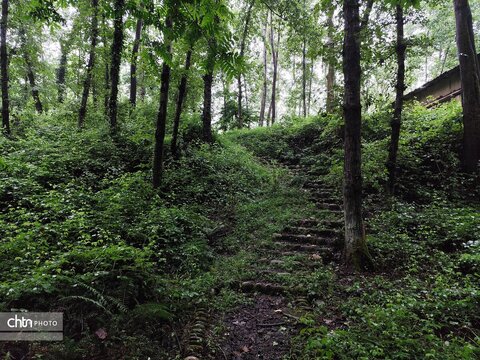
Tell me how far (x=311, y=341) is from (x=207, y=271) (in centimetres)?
260

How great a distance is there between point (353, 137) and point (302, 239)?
2.49m

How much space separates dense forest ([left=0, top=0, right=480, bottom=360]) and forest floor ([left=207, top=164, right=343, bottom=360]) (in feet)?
0.09

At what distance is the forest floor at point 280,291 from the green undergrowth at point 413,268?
0.90ft

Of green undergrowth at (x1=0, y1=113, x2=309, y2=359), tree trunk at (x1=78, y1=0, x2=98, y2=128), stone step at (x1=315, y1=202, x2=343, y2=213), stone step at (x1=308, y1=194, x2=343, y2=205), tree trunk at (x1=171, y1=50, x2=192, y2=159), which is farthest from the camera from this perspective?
tree trunk at (x1=78, y1=0, x2=98, y2=128)

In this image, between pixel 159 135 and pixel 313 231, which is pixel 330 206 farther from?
pixel 159 135

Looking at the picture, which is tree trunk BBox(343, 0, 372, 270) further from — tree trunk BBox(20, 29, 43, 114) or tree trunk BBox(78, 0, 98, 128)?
tree trunk BBox(20, 29, 43, 114)

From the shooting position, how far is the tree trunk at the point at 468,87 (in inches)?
306

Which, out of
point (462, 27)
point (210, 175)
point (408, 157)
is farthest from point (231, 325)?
point (462, 27)

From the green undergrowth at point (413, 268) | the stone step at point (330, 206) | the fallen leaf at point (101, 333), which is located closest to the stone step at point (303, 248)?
the green undergrowth at point (413, 268)

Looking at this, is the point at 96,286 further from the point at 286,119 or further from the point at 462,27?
the point at 286,119

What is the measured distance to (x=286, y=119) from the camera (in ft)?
55.4

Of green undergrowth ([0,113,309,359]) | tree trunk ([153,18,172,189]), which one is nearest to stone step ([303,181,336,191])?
green undergrowth ([0,113,309,359])

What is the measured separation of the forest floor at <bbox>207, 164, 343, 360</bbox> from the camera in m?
3.58

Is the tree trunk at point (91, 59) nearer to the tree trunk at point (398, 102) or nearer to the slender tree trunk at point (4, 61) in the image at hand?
the slender tree trunk at point (4, 61)
